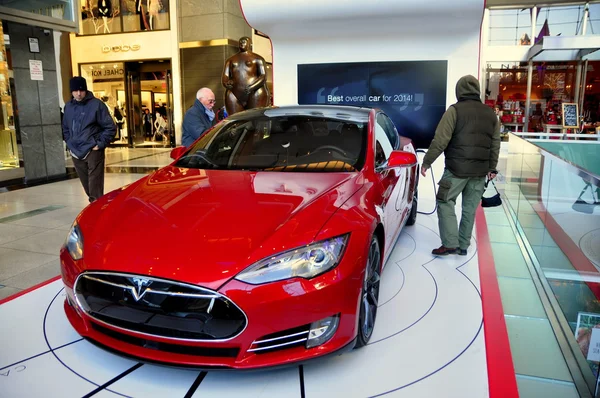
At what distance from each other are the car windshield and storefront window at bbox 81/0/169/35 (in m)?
14.3

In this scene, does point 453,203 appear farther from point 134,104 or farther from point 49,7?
point 134,104

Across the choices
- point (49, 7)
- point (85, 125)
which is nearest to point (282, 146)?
point (85, 125)

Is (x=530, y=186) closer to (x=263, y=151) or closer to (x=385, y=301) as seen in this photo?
(x=385, y=301)

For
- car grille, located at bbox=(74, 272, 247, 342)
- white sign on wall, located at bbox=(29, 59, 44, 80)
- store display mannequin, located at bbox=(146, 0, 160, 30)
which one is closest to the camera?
car grille, located at bbox=(74, 272, 247, 342)

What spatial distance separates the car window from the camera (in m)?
3.37

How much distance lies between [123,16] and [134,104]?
3.06 metres

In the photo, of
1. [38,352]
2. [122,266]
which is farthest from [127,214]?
[38,352]

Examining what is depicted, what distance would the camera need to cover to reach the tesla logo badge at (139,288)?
6.81 feet

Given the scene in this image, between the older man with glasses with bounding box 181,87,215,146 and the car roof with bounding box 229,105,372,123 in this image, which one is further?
→ the older man with glasses with bounding box 181,87,215,146

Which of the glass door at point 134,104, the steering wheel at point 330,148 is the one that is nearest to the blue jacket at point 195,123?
the steering wheel at point 330,148

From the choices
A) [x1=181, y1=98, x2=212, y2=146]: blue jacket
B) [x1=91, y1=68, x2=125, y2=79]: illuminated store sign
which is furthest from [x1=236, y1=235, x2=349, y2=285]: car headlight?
[x1=91, y1=68, x2=125, y2=79]: illuminated store sign

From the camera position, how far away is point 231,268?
2.04m

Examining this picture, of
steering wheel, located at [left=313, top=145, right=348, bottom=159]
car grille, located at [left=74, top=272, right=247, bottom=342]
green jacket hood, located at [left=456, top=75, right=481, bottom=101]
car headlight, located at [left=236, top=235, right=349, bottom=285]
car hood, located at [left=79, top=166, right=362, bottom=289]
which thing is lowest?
car grille, located at [left=74, top=272, right=247, bottom=342]

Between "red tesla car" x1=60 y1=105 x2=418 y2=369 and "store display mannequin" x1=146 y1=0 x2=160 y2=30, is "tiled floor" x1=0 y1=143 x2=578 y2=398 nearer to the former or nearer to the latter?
"red tesla car" x1=60 y1=105 x2=418 y2=369
